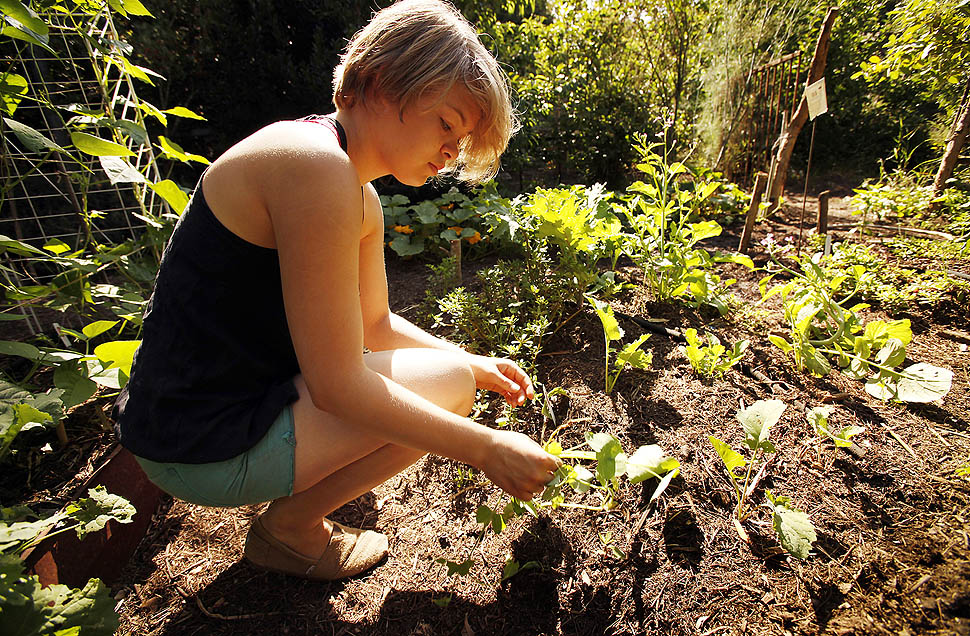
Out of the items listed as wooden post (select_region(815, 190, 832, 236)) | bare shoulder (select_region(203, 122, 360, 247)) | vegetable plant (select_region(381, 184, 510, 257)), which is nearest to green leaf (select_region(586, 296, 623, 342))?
bare shoulder (select_region(203, 122, 360, 247))

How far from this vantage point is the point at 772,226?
12.8ft

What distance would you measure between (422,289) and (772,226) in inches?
123

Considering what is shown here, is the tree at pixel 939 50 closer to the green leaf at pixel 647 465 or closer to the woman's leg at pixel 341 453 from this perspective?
the green leaf at pixel 647 465

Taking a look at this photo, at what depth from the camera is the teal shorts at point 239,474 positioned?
3.27 feet

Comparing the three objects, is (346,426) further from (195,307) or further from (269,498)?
(195,307)

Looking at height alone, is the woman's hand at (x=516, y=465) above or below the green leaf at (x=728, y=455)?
above

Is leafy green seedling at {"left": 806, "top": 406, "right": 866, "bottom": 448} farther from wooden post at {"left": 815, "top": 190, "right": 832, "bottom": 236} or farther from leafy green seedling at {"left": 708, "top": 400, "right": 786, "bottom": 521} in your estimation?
wooden post at {"left": 815, "top": 190, "right": 832, "bottom": 236}

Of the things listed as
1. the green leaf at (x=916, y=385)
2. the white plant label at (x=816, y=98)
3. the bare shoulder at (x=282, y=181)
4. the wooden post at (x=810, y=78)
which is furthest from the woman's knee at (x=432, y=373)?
the wooden post at (x=810, y=78)

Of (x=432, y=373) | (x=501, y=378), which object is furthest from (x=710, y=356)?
(x=432, y=373)

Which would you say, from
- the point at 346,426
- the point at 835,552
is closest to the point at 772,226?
the point at 835,552

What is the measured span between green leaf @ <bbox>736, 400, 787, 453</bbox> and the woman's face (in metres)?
1.05

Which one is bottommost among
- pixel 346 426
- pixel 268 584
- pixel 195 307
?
pixel 268 584

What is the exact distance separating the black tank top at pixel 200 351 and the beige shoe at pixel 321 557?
34 centimetres

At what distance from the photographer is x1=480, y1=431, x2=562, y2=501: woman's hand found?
3.07ft
